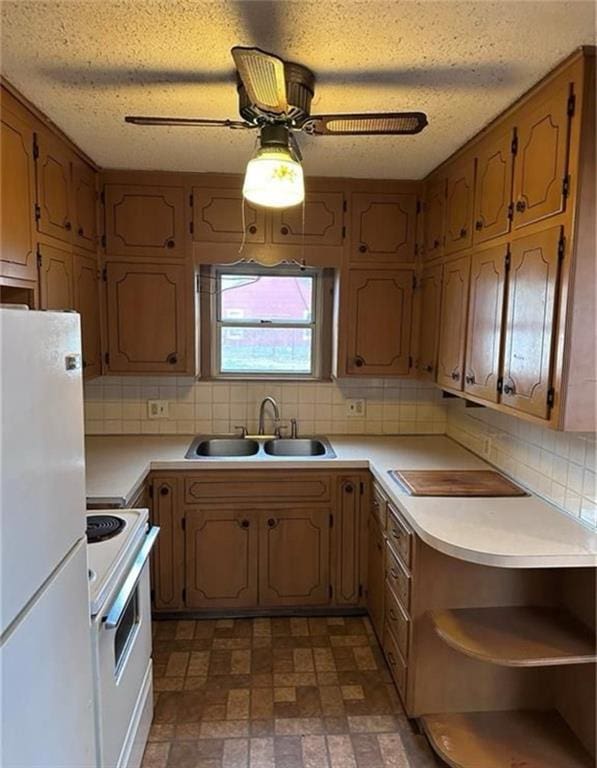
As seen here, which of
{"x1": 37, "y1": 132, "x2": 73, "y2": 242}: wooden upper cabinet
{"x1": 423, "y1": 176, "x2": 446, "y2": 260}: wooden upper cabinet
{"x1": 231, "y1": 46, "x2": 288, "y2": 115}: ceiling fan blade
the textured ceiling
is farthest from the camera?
{"x1": 423, "y1": 176, "x2": 446, "y2": 260}: wooden upper cabinet

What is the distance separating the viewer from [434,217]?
108 inches

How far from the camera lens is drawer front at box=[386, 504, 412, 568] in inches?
81.0

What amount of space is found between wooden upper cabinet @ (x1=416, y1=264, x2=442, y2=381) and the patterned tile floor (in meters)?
1.43

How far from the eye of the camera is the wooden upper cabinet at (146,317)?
2.86m

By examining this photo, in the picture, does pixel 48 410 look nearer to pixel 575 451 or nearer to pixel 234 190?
pixel 575 451

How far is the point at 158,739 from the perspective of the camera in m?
1.99

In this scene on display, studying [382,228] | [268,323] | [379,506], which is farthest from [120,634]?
[382,228]

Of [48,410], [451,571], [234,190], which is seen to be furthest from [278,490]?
[48,410]

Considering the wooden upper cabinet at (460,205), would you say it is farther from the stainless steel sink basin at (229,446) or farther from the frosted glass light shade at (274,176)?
the stainless steel sink basin at (229,446)

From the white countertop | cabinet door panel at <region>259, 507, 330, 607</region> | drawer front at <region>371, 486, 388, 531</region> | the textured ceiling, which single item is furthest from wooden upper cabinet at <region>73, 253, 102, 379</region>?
drawer front at <region>371, 486, 388, 531</region>

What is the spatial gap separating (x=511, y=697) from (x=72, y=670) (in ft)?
5.60

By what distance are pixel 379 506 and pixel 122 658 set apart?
137 cm

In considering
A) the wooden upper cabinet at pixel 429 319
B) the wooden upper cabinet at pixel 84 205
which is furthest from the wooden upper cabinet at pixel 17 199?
the wooden upper cabinet at pixel 429 319

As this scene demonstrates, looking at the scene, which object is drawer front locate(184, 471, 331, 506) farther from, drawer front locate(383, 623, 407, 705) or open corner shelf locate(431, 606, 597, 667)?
open corner shelf locate(431, 606, 597, 667)
